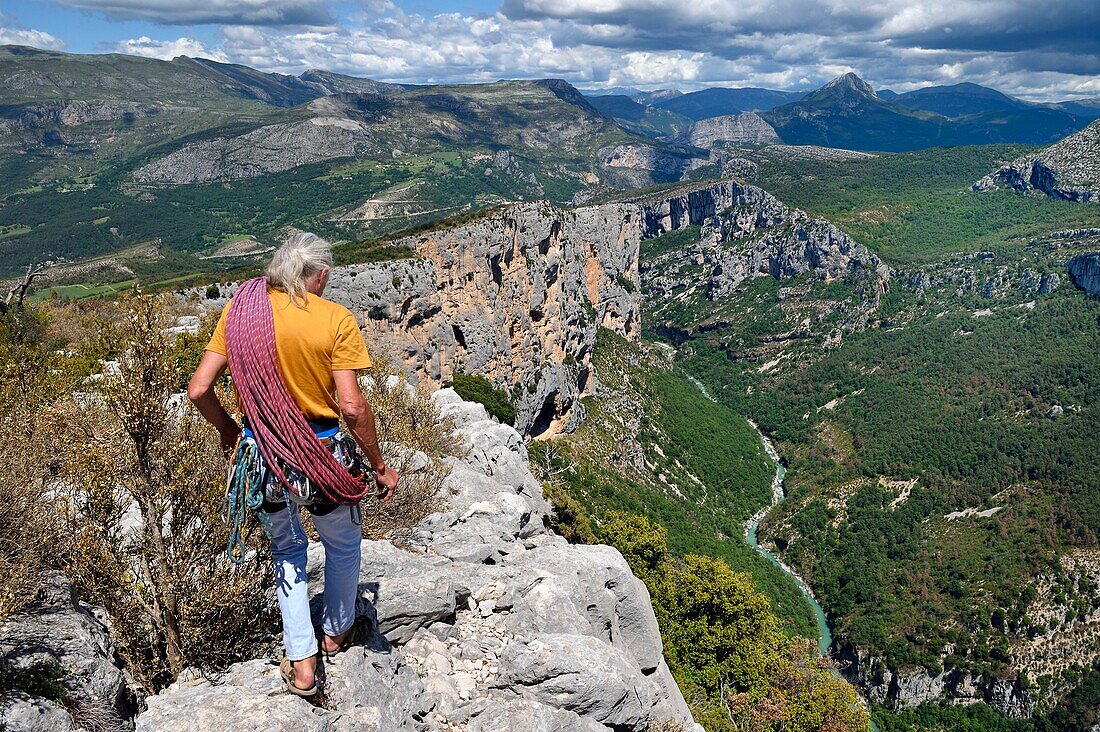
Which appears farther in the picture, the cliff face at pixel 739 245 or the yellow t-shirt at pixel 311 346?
the cliff face at pixel 739 245

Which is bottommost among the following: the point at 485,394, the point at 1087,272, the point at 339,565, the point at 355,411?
the point at 485,394

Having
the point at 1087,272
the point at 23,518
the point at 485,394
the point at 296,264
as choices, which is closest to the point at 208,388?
the point at 296,264

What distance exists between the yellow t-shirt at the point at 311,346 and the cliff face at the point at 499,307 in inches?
1488

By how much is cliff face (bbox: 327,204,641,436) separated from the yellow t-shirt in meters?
37.8

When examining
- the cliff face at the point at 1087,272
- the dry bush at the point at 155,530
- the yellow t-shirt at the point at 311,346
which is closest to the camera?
the yellow t-shirt at the point at 311,346

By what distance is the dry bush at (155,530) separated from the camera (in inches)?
235

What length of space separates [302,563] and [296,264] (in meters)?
2.95

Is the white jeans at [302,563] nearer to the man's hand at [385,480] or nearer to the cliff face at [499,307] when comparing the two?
the man's hand at [385,480]

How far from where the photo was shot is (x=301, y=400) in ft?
18.7

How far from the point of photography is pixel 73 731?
5809 mm

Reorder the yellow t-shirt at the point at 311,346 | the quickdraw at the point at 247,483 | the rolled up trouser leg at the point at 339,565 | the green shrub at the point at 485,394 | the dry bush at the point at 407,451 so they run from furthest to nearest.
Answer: the green shrub at the point at 485,394 → the dry bush at the point at 407,451 → the rolled up trouser leg at the point at 339,565 → the quickdraw at the point at 247,483 → the yellow t-shirt at the point at 311,346

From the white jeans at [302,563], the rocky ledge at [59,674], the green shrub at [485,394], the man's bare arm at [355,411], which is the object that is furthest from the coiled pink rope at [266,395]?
the green shrub at [485,394]

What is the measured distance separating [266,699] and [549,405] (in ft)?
188

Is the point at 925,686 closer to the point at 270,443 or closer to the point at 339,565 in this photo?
the point at 339,565
